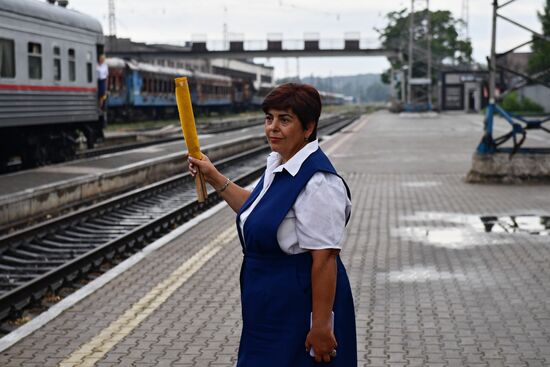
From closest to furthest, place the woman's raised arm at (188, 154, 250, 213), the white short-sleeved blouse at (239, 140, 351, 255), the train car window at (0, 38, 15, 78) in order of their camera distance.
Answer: the white short-sleeved blouse at (239, 140, 351, 255), the woman's raised arm at (188, 154, 250, 213), the train car window at (0, 38, 15, 78)

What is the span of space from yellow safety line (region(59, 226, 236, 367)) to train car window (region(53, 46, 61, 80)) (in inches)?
402

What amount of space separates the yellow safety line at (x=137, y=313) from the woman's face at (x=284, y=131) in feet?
9.83

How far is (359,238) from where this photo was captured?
11.1 metres

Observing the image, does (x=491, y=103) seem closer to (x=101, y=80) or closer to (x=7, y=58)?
(x=7, y=58)

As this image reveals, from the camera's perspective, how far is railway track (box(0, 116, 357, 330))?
8.91m

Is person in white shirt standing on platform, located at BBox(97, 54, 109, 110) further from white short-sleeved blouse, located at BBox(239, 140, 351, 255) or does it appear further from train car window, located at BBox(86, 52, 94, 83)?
white short-sleeved blouse, located at BBox(239, 140, 351, 255)

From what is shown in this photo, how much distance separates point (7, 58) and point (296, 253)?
15.0 metres

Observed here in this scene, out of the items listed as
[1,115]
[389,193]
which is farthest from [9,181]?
[389,193]

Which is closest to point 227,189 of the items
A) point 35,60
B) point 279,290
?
point 279,290

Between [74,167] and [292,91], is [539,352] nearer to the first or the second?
[292,91]

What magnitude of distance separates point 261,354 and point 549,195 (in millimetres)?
12652

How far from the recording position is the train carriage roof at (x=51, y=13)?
57.3 feet

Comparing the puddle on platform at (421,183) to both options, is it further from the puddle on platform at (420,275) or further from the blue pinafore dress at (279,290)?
the blue pinafore dress at (279,290)

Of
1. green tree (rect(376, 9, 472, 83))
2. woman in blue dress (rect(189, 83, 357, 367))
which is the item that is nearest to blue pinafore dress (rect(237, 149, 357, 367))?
woman in blue dress (rect(189, 83, 357, 367))
